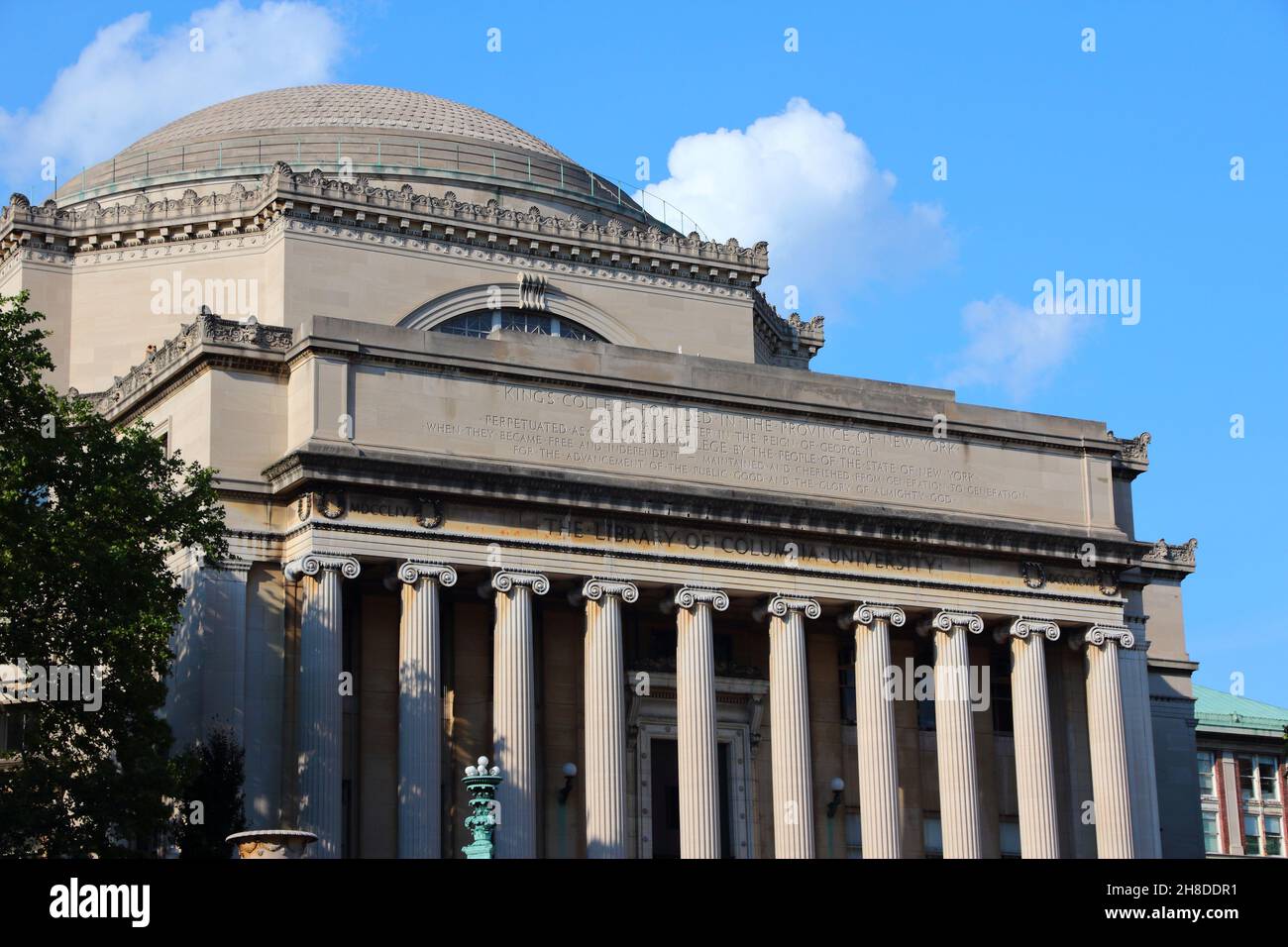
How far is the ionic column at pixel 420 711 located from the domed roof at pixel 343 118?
2324 centimetres

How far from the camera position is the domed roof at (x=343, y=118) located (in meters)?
71.6

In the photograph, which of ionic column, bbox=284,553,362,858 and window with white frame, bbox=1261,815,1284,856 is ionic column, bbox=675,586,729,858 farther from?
window with white frame, bbox=1261,815,1284,856

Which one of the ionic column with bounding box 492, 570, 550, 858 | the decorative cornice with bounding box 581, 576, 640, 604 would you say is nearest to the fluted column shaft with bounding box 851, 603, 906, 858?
the decorative cornice with bounding box 581, 576, 640, 604

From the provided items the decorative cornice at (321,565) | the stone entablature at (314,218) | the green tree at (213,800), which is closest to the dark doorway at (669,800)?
the decorative cornice at (321,565)

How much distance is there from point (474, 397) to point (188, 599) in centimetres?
940

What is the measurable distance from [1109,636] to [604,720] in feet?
54.8

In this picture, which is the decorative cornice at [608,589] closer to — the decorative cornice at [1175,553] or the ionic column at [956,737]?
the ionic column at [956,737]

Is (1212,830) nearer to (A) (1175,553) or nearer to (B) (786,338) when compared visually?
(A) (1175,553)

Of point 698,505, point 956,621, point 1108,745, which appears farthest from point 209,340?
point 1108,745

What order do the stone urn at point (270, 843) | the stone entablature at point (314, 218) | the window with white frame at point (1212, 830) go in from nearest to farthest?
1. the stone urn at point (270, 843)
2. the stone entablature at point (314, 218)
3. the window with white frame at point (1212, 830)

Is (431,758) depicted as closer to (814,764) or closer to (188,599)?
(188,599)

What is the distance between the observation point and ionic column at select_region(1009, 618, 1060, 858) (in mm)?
59594
